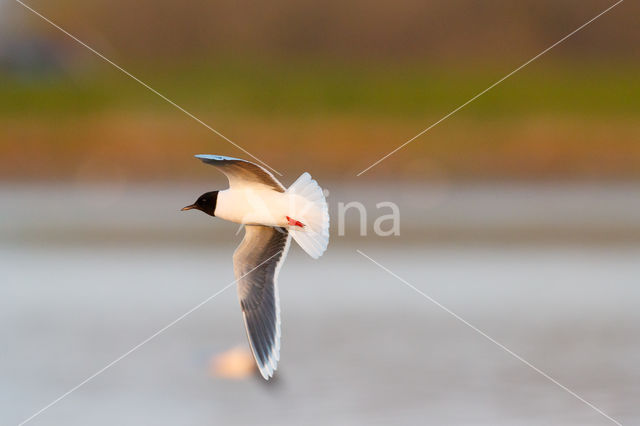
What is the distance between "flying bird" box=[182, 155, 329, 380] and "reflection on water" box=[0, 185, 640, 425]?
38cm

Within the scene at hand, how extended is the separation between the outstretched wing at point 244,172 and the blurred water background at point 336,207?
1250 mm

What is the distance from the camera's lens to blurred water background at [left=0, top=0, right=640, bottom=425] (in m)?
7.25

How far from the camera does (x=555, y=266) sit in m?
10.8

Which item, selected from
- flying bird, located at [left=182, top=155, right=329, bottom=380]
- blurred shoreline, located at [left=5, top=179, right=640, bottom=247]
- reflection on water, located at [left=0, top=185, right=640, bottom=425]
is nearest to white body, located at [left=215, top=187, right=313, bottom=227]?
flying bird, located at [left=182, top=155, right=329, bottom=380]

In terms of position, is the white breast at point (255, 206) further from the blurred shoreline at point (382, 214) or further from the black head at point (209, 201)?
the blurred shoreline at point (382, 214)

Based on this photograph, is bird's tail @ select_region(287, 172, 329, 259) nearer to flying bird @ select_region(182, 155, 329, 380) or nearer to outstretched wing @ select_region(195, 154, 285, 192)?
flying bird @ select_region(182, 155, 329, 380)

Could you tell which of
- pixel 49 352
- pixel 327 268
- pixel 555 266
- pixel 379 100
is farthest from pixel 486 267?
pixel 379 100

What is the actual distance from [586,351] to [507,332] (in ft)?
2.27

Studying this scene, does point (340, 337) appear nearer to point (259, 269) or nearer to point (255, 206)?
point (259, 269)

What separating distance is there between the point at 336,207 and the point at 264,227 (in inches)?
242

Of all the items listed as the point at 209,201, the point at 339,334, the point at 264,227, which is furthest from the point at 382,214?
the point at 209,201

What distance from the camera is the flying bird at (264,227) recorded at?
6.59 meters

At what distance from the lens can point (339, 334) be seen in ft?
27.8

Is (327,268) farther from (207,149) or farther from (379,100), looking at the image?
(379,100)
